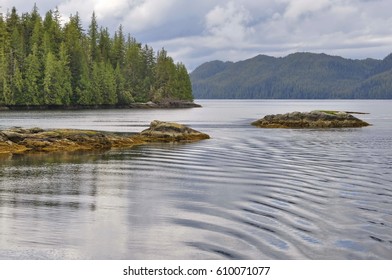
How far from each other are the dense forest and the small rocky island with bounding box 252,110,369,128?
246 feet

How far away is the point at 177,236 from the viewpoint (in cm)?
1262

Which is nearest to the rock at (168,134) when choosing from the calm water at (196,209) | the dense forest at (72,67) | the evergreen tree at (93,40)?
the calm water at (196,209)

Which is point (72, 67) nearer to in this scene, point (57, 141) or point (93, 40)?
point (93, 40)

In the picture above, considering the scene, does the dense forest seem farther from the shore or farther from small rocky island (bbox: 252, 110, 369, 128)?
small rocky island (bbox: 252, 110, 369, 128)

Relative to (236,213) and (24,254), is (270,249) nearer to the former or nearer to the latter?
(236,213)

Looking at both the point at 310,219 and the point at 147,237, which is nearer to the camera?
the point at 147,237

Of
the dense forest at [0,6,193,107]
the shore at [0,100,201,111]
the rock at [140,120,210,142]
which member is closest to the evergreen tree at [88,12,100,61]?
the dense forest at [0,6,193,107]

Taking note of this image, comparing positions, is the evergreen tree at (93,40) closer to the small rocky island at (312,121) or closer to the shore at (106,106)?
the shore at (106,106)

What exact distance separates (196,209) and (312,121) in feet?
187

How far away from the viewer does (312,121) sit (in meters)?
70.0

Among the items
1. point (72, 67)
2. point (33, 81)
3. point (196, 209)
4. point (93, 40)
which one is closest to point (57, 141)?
point (196, 209)

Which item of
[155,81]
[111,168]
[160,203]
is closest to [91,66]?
[155,81]

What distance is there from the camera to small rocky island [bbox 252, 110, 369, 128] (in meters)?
69.2
